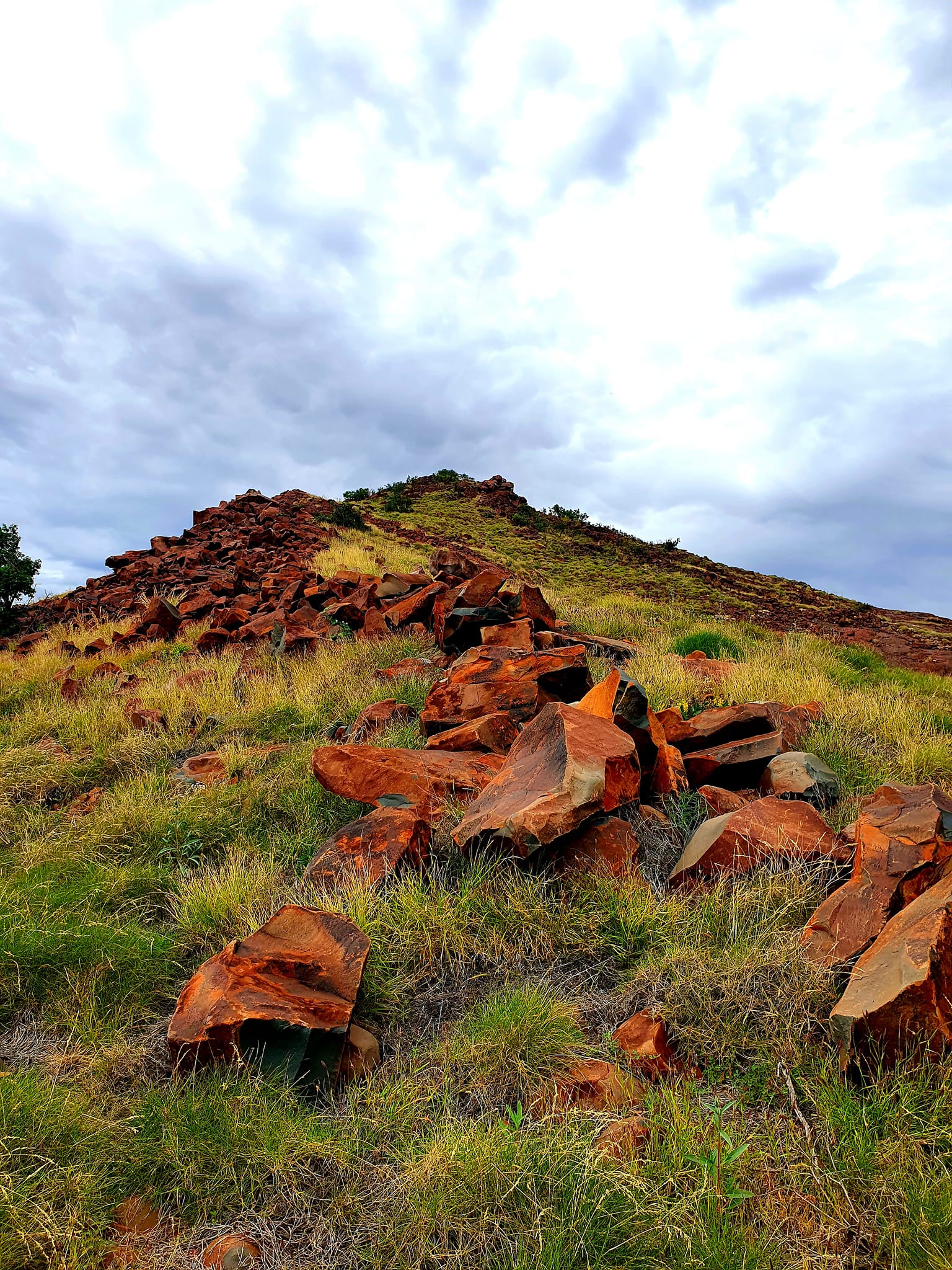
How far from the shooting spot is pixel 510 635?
6145 mm

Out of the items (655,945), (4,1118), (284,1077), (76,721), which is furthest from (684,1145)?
(76,721)

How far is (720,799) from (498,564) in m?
14.0

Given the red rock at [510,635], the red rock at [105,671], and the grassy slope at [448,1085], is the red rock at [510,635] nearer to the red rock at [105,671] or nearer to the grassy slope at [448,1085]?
the grassy slope at [448,1085]

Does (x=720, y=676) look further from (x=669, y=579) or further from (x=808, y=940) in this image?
(x=669, y=579)

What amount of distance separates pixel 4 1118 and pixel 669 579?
55.8 ft

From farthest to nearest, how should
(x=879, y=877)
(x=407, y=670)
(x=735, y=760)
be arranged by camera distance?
(x=407, y=670), (x=735, y=760), (x=879, y=877)

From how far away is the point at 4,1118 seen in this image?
6.58ft

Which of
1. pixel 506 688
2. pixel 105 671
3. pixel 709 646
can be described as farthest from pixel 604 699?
pixel 105 671

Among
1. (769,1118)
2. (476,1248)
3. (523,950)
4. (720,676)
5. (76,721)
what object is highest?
(720,676)

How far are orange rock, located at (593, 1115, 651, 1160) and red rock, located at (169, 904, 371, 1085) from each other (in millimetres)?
950

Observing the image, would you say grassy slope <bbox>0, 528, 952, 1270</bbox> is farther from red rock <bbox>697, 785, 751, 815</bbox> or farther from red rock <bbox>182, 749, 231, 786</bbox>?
red rock <bbox>182, 749, 231, 786</bbox>

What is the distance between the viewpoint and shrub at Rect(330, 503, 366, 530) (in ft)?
71.5

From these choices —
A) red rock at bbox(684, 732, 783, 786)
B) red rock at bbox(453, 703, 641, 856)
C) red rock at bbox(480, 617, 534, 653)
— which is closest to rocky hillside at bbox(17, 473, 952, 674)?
red rock at bbox(480, 617, 534, 653)

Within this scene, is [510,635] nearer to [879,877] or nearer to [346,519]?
[879,877]
